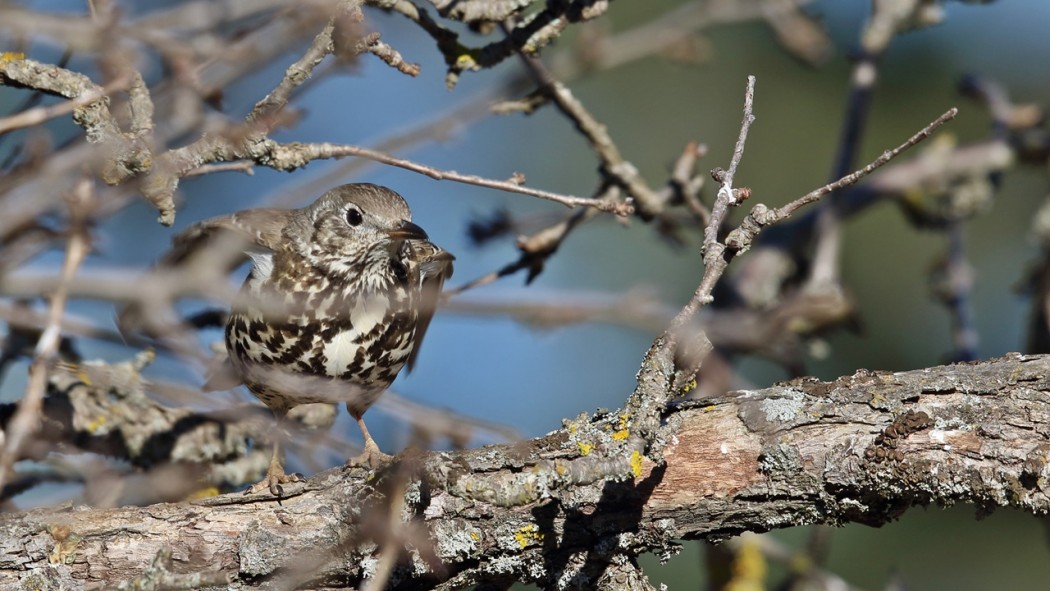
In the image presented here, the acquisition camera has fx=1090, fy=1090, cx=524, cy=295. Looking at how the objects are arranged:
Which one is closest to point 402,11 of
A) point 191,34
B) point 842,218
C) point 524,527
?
point 191,34

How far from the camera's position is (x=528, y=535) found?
3.03m

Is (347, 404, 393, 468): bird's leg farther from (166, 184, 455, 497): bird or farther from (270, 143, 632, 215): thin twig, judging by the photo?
(270, 143, 632, 215): thin twig

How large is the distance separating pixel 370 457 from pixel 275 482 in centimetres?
39

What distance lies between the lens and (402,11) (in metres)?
3.75

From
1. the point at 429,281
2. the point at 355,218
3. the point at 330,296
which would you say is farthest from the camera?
the point at 429,281

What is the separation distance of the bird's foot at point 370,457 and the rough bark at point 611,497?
45 centimetres

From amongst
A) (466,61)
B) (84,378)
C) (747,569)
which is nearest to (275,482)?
(84,378)

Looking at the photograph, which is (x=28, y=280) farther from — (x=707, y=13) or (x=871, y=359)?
(x=871, y=359)

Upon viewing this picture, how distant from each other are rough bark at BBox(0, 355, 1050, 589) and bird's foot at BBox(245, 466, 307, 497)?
4cm

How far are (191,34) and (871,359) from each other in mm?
6382

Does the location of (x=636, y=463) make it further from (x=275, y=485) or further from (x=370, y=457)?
(x=370, y=457)

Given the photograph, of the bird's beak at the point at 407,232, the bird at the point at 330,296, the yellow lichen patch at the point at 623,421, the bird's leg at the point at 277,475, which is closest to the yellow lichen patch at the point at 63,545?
the bird's leg at the point at 277,475

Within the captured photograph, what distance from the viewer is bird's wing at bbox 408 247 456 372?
4.51 m

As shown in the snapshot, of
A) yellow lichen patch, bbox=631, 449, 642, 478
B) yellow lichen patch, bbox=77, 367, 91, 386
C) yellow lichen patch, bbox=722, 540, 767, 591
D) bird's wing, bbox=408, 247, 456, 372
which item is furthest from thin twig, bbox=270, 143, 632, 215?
yellow lichen patch, bbox=722, 540, 767, 591
